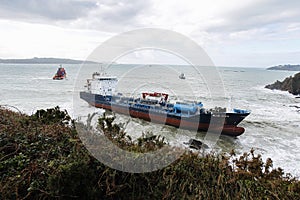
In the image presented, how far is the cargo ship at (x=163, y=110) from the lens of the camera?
15.2 metres

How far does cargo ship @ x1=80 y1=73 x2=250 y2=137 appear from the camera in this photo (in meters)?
15.2

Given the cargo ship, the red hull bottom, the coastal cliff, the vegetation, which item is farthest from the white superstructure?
the coastal cliff

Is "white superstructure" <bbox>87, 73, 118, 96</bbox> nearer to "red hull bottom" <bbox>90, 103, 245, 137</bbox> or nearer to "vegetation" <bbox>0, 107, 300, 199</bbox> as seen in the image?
"red hull bottom" <bbox>90, 103, 245, 137</bbox>

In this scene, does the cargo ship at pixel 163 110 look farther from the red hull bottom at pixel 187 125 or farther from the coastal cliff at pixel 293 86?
the coastal cliff at pixel 293 86

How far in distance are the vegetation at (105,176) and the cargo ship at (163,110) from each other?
1205 cm

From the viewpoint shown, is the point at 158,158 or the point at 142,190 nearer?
the point at 142,190

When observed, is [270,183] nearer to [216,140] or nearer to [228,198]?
[228,198]

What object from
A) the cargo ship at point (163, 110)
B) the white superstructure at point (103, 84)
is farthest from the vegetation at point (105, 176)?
the white superstructure at point (103, 84)

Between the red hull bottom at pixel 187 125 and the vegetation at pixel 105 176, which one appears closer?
the vegetation at pixel 105 176

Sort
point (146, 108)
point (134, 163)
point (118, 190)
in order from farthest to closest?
point (146, 108), point (134, 163), point (118, 190)

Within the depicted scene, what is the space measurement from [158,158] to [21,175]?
1724mm

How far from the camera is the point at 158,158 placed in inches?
128

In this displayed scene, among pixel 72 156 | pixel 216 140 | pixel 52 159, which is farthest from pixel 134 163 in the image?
pixel 216 140

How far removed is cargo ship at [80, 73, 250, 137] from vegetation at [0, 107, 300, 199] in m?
12.1
